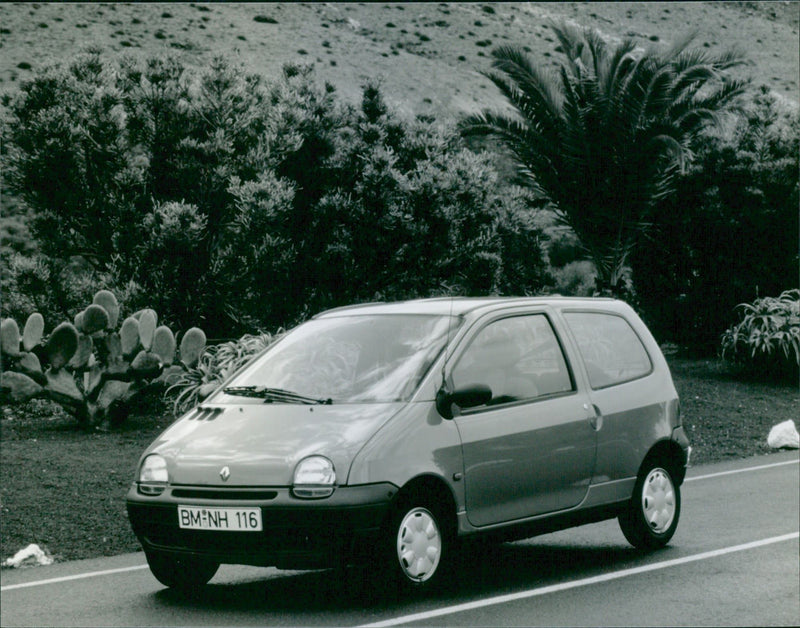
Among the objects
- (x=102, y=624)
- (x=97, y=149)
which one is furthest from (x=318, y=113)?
(x=102, y=624)

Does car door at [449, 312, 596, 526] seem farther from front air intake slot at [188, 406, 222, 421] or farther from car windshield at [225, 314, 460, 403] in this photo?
front air intake slot at [188, 406, 222, 421]

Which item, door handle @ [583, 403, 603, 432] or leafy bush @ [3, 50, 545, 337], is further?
leafy bush @ [3, 50, 545, 337]

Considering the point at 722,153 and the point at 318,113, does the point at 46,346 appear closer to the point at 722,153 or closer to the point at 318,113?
the point at 318,113

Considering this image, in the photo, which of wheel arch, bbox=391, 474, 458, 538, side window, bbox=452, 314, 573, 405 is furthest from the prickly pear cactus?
wheel arch, bbox=391, 474, 458, 538

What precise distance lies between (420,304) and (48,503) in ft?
14.2

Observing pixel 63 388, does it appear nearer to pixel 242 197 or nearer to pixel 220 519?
pixel 242 197

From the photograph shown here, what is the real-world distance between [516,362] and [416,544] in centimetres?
155

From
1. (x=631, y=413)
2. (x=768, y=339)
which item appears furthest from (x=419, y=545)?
(x=768, y=339)

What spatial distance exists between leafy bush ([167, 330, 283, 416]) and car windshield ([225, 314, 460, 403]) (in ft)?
24.4

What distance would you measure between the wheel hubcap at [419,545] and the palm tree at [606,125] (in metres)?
14.0

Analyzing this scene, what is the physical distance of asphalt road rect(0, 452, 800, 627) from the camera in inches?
279

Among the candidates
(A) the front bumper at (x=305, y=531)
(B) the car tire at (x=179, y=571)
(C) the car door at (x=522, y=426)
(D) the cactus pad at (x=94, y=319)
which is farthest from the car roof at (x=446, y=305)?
(D) the cactus pad at (x=94, y=319)

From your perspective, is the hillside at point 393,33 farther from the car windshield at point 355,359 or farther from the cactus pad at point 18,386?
the car windshield at point 355,359

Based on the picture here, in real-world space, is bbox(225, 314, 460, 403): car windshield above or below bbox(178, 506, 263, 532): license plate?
above
